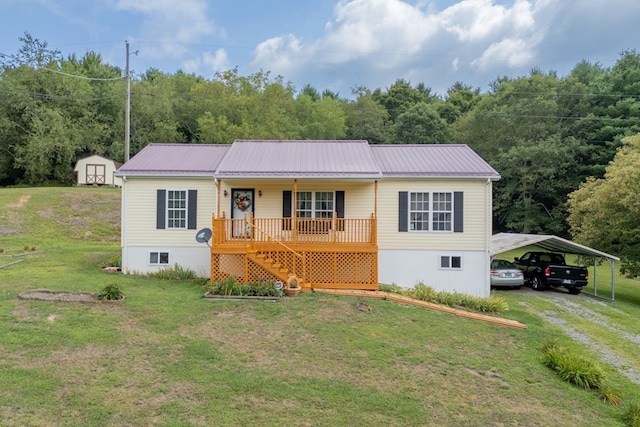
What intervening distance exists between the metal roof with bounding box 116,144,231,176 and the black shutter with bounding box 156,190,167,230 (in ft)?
2.45

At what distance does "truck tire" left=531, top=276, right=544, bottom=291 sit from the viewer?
16875 mm

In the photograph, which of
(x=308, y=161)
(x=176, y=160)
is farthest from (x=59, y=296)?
(x=308, y=161)

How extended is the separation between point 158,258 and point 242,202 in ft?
11.1

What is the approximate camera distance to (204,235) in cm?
1223

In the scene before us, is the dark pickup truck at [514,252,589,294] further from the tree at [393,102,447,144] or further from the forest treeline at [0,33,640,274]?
the tree at [393,102,447,144]

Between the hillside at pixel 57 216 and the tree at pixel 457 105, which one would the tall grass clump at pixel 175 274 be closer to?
the hillside at pixel 57 216

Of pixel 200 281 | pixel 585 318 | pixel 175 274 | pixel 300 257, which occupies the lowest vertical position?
pixel 585 318

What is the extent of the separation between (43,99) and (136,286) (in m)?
39.2

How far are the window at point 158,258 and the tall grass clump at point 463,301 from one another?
805 centimetres

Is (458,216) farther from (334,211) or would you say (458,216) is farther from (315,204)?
(315,204)

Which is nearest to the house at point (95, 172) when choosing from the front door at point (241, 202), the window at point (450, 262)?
the front door at point (241, 202)

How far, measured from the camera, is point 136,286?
11305mm

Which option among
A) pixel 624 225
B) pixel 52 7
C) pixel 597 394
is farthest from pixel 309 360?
pixel 52 7

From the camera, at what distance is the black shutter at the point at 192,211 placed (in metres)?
13.3
